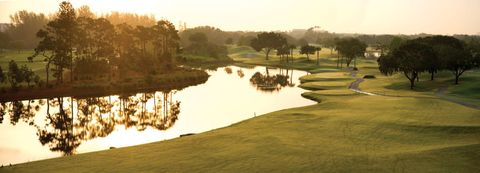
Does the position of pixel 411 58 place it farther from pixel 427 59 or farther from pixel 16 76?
pixel 16 76

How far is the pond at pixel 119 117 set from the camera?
50.4 metres

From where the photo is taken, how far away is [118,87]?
98250 millimetres

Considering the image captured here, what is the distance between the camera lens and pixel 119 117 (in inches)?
2665

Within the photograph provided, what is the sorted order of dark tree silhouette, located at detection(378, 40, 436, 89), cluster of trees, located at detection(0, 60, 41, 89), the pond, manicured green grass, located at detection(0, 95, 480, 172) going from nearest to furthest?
manicured green grass, located at detection(0, 95, 480, 172) < the pond < cluster of trees, located at detection(0, 60, 41, 89) < dark tree silhouette, located at detection(378, 40, 436, 89)

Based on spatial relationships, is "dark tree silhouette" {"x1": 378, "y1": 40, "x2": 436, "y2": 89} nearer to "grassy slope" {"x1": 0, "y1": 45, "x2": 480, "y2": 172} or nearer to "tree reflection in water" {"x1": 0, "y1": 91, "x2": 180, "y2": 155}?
"grassy slope" {"x1": 0, "y1": 45, "x2": 480, "y2": 172}

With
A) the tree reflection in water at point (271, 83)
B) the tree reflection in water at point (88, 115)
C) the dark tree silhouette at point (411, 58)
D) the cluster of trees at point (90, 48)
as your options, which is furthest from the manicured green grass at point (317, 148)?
the cluster of trees at point (90, 48)

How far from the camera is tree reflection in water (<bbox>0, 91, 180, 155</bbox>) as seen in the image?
5465 centimetres

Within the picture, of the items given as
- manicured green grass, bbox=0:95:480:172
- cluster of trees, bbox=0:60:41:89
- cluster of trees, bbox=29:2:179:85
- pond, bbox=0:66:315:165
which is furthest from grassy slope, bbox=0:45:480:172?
cluster of trees, bbox=29:2:179:85

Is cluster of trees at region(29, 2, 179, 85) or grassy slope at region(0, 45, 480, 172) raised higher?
cluster of trees at region(29, 2, 179, 85)

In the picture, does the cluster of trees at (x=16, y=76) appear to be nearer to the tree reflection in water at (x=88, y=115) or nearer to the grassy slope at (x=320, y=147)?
the tree reflection in water at (x=88, y=115)

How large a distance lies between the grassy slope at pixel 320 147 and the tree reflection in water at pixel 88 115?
12093 millimetres

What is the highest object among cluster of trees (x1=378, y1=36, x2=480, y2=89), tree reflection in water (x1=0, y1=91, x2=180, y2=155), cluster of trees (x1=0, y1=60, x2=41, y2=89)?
cluster of trees (x1=378, y1=36, x2=480, y2=89)

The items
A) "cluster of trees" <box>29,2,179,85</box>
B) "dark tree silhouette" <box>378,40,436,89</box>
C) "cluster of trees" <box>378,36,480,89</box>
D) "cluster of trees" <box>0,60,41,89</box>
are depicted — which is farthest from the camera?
"cluster of trees" <box>29,2,179,85</box>

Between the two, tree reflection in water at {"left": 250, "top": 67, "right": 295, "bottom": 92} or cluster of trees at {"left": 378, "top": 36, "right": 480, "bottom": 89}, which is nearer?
cluster of trees at {"left": 378, "top": 36, "right": 480, "bottom": 89}
